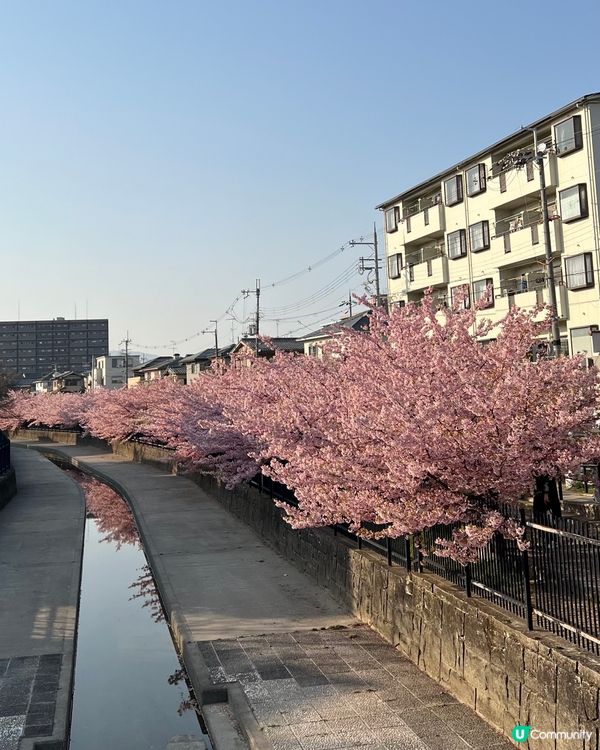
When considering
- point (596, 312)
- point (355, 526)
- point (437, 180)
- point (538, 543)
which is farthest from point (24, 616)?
point (437, 180)

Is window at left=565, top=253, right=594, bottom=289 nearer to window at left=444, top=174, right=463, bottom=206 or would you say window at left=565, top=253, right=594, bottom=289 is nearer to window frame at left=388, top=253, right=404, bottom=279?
window at left=444, top=174, right=463, bottom=206

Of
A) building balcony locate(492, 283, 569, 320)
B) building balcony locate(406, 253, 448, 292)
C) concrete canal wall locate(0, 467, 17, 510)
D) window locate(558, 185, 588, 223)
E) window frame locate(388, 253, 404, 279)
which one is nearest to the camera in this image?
concrete canal wall locate(0, 467, 17, 510)

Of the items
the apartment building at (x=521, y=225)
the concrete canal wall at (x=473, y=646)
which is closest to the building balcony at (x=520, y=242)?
the apartment building at (x=521, y=225)

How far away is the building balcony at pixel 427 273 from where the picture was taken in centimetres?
4150

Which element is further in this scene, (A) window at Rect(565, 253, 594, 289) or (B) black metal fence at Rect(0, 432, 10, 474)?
Answer: (A) window at Rect(565, 253, 594, 289)

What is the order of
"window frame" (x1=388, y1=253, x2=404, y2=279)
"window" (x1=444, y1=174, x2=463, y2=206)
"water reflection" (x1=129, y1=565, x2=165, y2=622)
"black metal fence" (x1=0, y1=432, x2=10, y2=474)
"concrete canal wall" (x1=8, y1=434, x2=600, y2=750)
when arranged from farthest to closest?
"window frame" (x1=388, y1=253, x2=404, y2=279), "window" (x1=444, y1=174, x2=463, y2=206), "black metal fence" (x1=0, y1=432, x2=10, y2=474), "water reflection" (x1=129, y1=565, x2=165, y2=622), "concrete canal wall" (x1=8, y1=434, x2=600, y2=750)

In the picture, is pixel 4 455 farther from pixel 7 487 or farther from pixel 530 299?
pixel 530 299

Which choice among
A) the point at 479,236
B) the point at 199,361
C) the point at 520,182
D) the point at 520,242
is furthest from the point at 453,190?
the point at 199,361

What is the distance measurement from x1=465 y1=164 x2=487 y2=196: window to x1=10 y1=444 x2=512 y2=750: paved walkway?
26678 mm

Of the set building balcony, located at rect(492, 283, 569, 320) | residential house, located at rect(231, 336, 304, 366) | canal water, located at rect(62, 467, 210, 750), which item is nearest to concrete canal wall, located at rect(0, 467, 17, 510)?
canal water, located at rect(62, 467, 210, 750)

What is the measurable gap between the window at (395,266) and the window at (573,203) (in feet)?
50.0

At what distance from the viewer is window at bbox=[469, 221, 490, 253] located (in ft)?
124

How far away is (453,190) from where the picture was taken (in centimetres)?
4059

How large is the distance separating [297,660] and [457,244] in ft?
111
